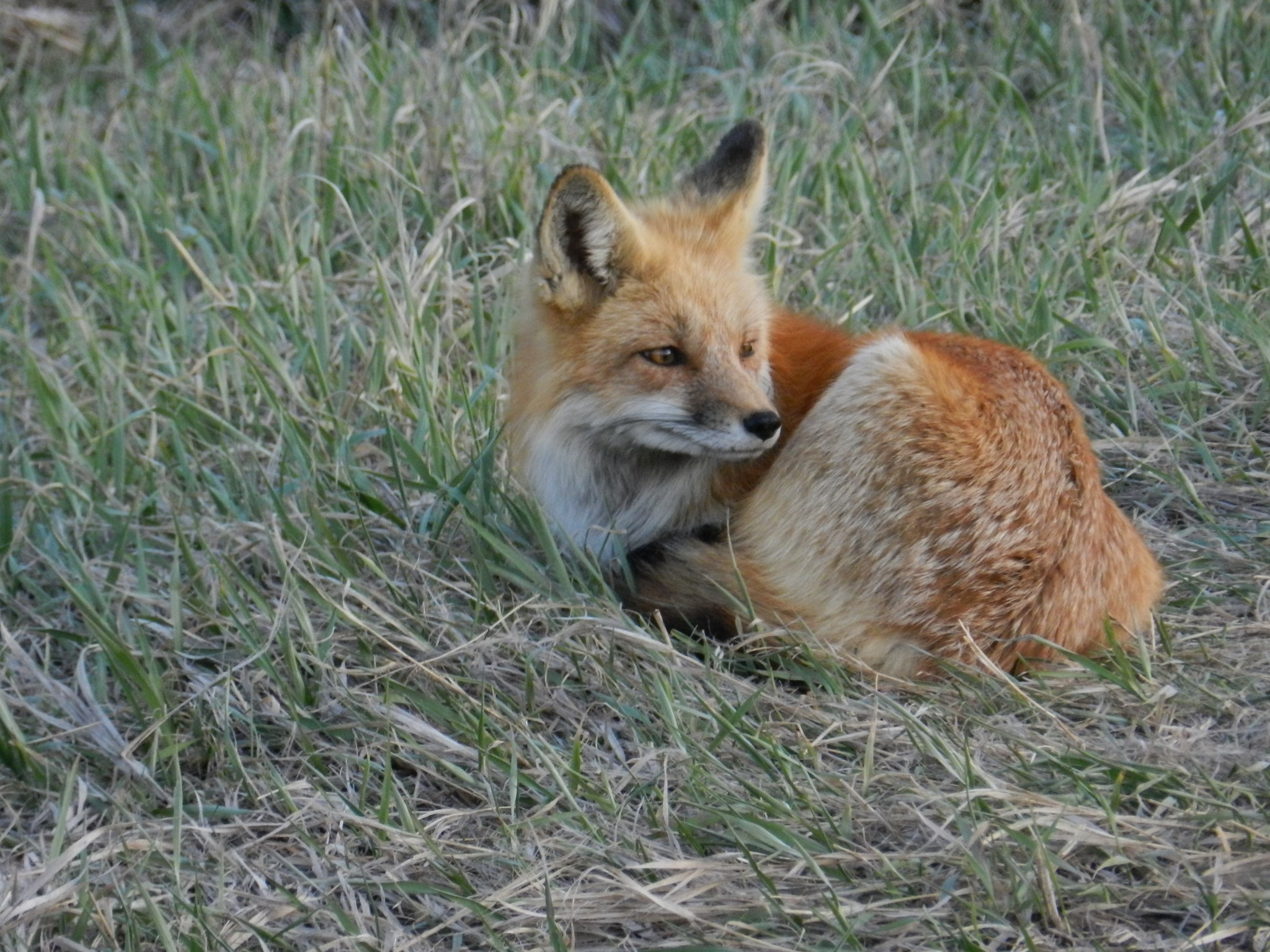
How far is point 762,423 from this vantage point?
10.5 ft

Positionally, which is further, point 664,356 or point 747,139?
point 747,139

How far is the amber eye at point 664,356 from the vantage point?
11.1 feet

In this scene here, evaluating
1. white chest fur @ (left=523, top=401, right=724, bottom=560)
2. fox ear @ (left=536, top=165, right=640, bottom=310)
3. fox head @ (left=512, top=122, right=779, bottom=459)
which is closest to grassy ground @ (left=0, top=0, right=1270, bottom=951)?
white chest fur @ (left=523, top=401, right=724, bottom=560)

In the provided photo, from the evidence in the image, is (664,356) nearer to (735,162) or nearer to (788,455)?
(788,455)

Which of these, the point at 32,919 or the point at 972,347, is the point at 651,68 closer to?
the point at 972,347

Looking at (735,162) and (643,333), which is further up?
(735,162)

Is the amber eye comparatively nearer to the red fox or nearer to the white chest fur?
the red fox

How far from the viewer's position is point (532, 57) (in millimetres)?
5824

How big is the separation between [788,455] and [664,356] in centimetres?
40

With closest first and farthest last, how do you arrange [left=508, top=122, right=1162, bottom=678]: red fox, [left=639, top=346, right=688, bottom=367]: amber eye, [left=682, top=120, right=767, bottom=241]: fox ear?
[left=508, top=122, right=1162, bottom=678]: red fox < [left=639, top=346, right=688, bottom=367]: amber eye < [left=682, top=120, right=767, bottom=241]: fox ear

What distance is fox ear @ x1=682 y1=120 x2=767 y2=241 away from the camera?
372cm

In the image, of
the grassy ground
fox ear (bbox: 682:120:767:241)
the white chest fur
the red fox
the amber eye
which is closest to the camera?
the grassy ground

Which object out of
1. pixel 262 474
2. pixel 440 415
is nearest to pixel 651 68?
pixel 440 415

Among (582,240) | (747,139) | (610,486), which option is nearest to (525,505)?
(610,486)
